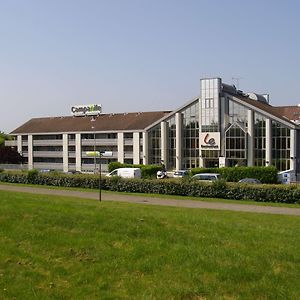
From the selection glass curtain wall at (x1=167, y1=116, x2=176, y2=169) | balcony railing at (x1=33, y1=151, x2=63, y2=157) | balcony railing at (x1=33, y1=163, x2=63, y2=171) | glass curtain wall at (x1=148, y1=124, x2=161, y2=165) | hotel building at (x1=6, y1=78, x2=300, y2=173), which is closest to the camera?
hotel building at (x1=6, y1=78, x2=300, y2=173)

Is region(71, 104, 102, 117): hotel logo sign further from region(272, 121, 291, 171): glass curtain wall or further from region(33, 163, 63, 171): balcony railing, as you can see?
region(272, 121, 291, 171): glass curtain wall

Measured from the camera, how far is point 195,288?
7.98 m

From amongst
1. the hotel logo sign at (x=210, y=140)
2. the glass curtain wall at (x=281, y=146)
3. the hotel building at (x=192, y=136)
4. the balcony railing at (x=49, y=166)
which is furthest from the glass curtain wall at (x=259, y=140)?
the balcony railing at (x=49, y=166)

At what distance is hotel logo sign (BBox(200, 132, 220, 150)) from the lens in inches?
2621

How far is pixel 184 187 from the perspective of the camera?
3691 cm

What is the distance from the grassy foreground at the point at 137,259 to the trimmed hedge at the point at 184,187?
2094 centimetres

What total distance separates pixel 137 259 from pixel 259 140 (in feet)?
188

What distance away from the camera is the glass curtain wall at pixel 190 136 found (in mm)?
69188

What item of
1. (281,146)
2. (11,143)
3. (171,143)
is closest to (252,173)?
(281,146)

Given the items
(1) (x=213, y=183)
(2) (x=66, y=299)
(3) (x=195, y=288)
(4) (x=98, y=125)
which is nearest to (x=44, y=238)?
(2) (x=66, y=299)

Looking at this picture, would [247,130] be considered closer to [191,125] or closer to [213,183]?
[191,125]

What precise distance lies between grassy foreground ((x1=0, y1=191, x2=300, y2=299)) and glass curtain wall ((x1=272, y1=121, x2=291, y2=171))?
51843 mm

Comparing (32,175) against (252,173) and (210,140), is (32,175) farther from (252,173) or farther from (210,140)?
(210,140)

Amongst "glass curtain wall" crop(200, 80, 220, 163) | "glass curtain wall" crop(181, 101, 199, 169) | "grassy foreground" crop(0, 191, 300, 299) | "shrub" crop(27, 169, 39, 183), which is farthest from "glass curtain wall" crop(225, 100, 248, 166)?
"grassy foreground" crop(0, 191, 300, 299)
